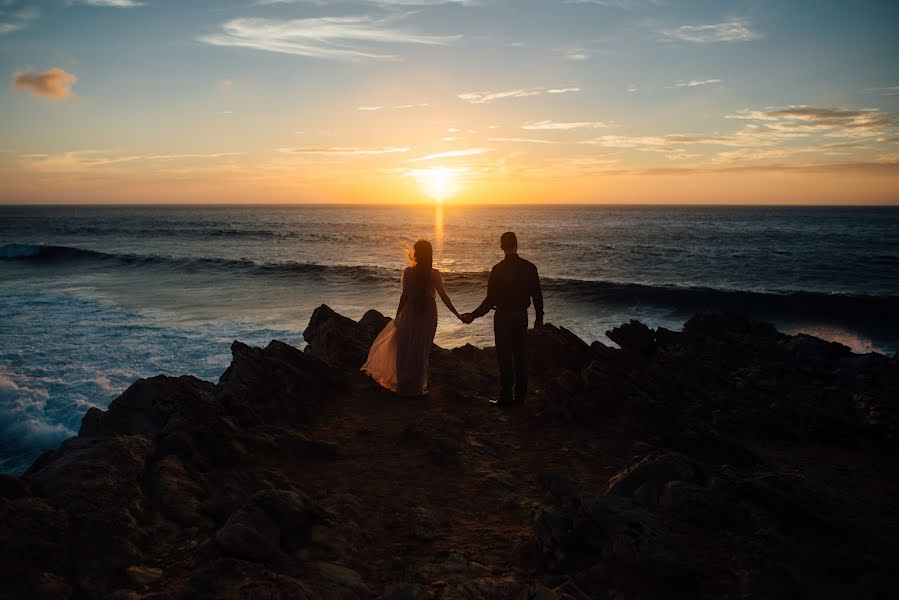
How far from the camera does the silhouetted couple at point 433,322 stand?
311 inches

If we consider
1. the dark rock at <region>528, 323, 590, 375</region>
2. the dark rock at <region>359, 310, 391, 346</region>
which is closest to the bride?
the dark rock at <region>359, 310, 391, 346</region>

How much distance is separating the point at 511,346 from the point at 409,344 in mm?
1528

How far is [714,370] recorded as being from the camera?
9523mm

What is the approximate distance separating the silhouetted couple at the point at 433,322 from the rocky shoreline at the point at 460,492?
1.33ft

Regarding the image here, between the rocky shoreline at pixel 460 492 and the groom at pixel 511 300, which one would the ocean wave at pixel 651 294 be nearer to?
the rocky shoreline at pixel 460 492

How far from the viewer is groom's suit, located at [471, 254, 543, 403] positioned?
25.8 feet

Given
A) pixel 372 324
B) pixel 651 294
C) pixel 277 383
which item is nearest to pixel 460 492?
pixel 277 383

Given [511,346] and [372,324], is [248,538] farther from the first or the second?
[372,324]

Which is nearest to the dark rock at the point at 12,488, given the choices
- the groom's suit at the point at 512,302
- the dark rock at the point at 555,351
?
the groom's suit at the point at 512,302

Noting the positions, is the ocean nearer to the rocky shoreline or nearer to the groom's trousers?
the rocky shoreline

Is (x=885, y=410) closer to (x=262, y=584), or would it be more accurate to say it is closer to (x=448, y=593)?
(x=448, y=593)

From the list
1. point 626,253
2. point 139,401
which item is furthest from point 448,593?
point 626,253

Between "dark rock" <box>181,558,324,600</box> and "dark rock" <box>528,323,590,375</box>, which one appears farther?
"dark rock" <box>528,323,590,375</box>

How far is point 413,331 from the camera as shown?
8461mm
